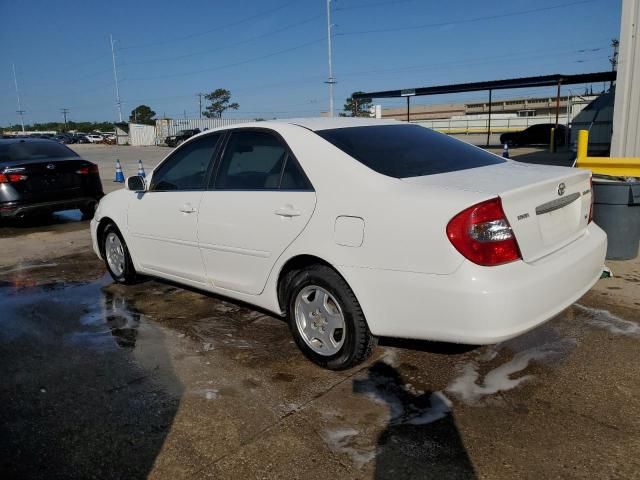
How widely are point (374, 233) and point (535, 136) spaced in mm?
37924

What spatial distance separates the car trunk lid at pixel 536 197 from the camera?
2.88 meters

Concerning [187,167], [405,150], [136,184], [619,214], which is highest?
[405,150]

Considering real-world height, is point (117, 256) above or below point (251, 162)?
below

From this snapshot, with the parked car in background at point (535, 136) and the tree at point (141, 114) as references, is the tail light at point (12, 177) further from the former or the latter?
the tree at point (141, 114)

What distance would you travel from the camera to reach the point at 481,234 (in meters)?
2.75

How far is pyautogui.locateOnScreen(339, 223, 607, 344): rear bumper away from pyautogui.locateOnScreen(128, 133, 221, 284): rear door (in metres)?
1.67

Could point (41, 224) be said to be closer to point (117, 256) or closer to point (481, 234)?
point (117, 256)

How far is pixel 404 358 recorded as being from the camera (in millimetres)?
3652

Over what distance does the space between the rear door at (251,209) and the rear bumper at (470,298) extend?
0.61 meters

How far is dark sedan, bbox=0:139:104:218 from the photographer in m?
8.70

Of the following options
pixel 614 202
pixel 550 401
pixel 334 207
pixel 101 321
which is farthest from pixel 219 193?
pixel 614 202

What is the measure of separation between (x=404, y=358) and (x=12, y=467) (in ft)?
7.57

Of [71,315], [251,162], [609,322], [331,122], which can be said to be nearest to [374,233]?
[331,122]

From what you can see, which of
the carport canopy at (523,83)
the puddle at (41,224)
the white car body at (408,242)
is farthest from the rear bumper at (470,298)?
the carport canopy at (523,83)
